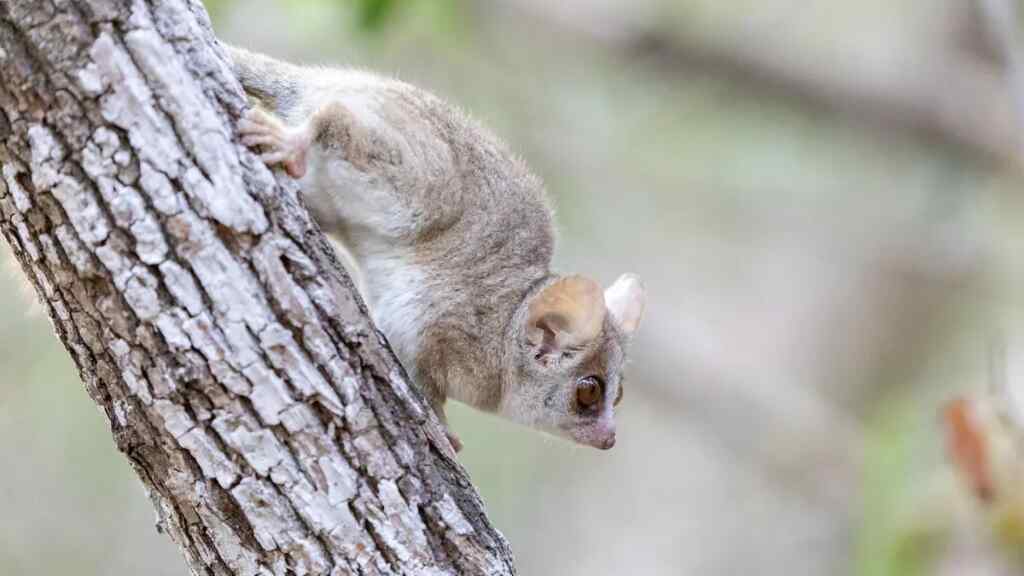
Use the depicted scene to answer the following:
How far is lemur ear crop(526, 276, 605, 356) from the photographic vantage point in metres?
4.02

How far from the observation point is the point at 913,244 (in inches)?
404

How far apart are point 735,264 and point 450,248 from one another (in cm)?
907

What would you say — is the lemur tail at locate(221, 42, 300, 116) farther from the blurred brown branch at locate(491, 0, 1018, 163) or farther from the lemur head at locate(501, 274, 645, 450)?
the blurred brown branch at locate(491, 0, 1018, 163)

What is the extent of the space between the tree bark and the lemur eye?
128 centimetres

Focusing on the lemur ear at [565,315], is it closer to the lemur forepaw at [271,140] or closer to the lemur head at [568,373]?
the lemur head at [568,373]

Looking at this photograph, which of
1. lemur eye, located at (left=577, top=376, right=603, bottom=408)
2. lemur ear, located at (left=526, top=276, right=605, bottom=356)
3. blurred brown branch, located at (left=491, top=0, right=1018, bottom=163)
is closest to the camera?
lemur ear, located at (left=526, top=276, right=605, bottom=356)

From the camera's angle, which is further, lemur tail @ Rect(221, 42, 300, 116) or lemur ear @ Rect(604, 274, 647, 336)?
lemur ear @ Rect(604, 274, 647, 336)

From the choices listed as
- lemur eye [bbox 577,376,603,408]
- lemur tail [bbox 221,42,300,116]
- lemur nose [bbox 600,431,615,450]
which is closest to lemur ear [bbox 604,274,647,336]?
lemur eye [bbox 577,376,603,408]

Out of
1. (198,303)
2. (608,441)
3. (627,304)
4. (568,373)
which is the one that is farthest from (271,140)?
(627,304)

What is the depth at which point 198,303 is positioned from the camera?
278 centimetres

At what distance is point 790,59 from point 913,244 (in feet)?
6.16

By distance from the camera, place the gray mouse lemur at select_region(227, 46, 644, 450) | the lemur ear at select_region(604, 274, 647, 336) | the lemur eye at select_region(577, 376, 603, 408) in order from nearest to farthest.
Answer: the gray mouse lemur at select_region(227, 46, 644, 450), the lemur eye at select_region(577, 376, 603, 408), the lemur ear at select_region(604, 274, 647, 336)

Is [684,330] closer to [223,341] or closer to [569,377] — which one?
[569,377]

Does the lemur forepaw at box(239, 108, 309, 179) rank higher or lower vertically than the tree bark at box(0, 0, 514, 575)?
higher
